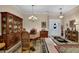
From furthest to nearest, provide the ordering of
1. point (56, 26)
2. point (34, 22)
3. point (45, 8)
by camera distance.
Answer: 1. point (34, 22)
2. point (56, 26)
3. point (45, 8)

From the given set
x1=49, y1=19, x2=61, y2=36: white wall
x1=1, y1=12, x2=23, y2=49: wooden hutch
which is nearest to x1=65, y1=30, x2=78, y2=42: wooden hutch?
x1=49, y1=19, x2=61, y2=36: white wall

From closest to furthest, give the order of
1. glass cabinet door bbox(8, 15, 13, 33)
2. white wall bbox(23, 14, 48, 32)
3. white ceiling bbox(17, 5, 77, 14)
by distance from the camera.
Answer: white ceiling bbox(17, 5, 77, 14) → glass cabinet door bbox(8, 15, 13, 33) → white wall bbox(23, 14, 48, 32)

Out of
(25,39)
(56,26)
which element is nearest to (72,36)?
(56,26)

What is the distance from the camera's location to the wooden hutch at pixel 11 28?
2195 millimetres

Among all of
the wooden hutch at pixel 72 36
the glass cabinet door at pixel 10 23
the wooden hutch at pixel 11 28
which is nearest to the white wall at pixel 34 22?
the wooden hutch at pixel 11 28

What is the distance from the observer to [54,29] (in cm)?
258

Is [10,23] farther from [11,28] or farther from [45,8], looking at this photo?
[45,8]

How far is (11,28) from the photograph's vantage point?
2328 mm

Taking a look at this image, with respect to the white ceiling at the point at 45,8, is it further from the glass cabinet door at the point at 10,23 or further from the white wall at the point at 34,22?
the glass cabinet door at the point at 10,23

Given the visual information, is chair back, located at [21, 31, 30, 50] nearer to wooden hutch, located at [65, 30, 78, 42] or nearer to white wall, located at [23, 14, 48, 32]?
white wall, located at [23, 14, 48, 32]

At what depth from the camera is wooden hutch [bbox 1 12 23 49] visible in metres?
2.20
